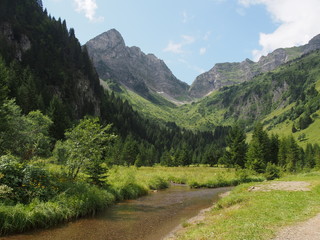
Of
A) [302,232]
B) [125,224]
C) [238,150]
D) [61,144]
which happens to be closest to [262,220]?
[302,232]

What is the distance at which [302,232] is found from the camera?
12.8m

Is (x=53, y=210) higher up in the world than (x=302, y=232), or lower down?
higher up

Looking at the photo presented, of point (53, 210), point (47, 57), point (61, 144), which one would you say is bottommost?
point (53, 210)

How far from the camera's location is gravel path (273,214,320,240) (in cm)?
1204

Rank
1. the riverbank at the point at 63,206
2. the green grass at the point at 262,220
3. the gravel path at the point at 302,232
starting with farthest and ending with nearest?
the riverbank at the point at 63,206 < the green grass at the point at 262,220 < the gravel path at the point at 302,232

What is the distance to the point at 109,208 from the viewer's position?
81.5ft

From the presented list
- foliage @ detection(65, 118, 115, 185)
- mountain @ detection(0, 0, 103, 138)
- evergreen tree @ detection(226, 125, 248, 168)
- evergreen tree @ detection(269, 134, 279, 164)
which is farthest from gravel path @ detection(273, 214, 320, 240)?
mountain @ detection(0, 0, 103, 138)

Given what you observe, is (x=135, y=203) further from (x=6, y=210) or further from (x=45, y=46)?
(x=45, y=46)

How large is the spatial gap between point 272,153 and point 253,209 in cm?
8679

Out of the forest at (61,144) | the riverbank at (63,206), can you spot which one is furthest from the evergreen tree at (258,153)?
the riverbank at (63,206)

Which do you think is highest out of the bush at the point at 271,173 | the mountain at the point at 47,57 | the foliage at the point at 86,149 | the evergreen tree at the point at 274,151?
the mountain at the point at 47,57

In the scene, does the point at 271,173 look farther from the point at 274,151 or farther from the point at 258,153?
the point at 274,151

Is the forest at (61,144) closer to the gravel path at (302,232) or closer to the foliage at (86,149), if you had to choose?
the foliage at (86,149)

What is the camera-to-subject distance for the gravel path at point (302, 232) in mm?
12039
